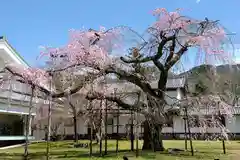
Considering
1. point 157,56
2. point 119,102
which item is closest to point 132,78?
point 119,102

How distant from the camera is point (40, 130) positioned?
33344 mm

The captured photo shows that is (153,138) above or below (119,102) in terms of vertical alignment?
below

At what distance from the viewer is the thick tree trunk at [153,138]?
56.3ft

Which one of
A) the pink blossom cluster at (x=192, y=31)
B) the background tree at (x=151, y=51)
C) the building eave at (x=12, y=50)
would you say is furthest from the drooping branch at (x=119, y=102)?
the building eave at (x=12, y=50)

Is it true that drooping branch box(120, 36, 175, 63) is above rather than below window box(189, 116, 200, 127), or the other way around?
above

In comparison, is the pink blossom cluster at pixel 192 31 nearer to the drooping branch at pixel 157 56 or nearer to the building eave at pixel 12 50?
the drooping branch at pixel 157 56

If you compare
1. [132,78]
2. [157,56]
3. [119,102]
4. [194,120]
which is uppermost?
[157,56]

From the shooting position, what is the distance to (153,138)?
56.7ft

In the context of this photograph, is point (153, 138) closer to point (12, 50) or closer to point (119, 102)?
point (119, 102)

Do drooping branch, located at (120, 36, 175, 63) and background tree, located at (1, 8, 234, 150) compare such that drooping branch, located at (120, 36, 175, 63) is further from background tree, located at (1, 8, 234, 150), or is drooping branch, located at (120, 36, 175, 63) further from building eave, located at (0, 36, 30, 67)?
building eave, located at (0, 36, 30, 67)

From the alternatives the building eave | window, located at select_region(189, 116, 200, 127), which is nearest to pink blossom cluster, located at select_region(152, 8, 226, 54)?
window, located at select_region(189, 116, 200, 127)

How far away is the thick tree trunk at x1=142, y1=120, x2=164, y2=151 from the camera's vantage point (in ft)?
56.3

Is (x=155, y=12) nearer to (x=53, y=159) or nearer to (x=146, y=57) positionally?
(x=146, y=57)

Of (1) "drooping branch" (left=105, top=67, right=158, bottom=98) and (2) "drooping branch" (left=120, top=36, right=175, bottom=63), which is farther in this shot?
(2) "drooping branch" (left=120, top=36, right=175, bottom=63)
